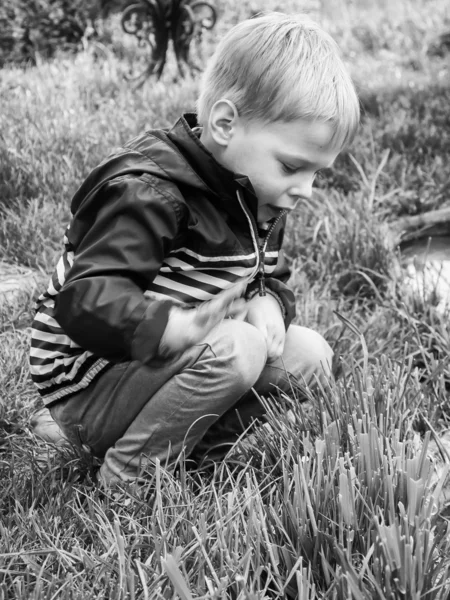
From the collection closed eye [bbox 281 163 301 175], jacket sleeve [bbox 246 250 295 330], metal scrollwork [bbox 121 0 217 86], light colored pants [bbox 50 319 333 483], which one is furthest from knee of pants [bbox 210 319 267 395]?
metal scrollwork [bbox 121 0 217 86]

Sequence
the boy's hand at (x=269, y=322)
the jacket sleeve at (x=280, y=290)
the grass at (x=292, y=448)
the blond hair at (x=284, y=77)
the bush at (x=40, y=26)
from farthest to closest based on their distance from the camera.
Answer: the bush at (x=40, y=26) → the jacket sleeve at (x=280, y=290) → the boy's hand at (x=269, y=322) → the blond hair at (x=284, y=77) → the grass at (x=292, y=448)

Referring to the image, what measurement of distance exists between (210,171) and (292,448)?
690 mm

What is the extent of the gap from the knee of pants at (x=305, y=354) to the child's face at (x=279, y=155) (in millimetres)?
531

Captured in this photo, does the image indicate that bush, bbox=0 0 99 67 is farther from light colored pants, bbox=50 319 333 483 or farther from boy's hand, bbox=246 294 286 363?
light colored pants, bbox=50 319 333 483

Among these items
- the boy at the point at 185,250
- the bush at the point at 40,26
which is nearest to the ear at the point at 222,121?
the boy at the point at 185,250

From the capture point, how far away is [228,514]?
1572 mm

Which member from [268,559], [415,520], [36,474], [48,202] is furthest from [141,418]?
[48,202]

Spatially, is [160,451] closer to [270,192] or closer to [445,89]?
[270,192]

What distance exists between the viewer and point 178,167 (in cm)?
185

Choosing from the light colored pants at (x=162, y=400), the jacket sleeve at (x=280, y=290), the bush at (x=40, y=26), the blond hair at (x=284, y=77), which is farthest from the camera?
the bush at (x=40, y=26)

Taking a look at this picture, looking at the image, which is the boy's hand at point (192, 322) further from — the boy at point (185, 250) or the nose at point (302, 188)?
the nose at point (302, 188)

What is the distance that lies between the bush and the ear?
538 centimetres

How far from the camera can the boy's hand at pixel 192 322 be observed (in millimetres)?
1784

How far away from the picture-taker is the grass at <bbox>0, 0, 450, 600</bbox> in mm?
1429
